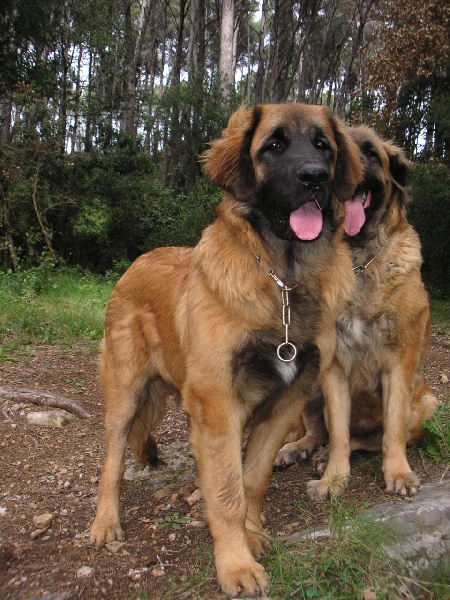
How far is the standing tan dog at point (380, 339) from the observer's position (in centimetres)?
369

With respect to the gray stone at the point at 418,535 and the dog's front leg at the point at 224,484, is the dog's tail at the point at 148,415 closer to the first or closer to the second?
the dog's front leg at the point at 224,484

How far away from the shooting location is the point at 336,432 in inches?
148

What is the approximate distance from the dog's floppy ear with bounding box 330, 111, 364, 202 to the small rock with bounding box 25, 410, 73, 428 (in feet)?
9.43

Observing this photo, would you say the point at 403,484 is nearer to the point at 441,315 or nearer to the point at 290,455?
the point at 290,455

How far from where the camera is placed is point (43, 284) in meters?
11.7

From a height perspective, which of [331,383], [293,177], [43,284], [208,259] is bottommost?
[43,284]

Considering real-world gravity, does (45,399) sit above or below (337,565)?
below

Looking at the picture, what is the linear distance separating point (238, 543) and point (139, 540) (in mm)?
769

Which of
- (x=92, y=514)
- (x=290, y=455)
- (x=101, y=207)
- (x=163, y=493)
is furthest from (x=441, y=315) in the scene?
(x=92, y=514)

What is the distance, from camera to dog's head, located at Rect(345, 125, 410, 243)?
13.0 feet

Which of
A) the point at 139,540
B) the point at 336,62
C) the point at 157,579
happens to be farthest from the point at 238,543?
the point at 336,62

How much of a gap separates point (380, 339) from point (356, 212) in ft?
2.87

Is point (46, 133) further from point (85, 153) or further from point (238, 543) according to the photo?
point (238, 543)

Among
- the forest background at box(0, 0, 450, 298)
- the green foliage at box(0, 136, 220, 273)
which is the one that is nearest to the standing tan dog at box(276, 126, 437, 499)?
the forest background at box(0, 0, 450, 298)
